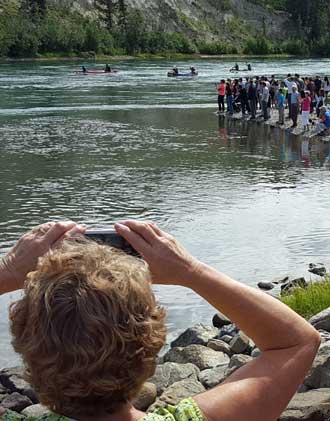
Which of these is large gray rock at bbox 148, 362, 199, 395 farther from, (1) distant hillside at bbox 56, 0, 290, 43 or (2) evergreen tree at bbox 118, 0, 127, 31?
(2) evergreen tree at bbox 118, 0, 127, 31

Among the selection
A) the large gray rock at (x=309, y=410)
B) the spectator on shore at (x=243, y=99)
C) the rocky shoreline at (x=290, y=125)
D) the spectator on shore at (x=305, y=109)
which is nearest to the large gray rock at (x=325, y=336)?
the large gray rock at (x=309, y=410)

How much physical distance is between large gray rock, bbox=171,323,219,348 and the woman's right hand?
7353 mm

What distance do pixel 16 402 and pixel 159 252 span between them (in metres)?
5.70

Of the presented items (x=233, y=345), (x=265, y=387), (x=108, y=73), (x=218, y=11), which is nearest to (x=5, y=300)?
(x=233, y=345)

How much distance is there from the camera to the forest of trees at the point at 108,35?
104375mm

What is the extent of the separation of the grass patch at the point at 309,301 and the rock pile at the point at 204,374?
0.77m

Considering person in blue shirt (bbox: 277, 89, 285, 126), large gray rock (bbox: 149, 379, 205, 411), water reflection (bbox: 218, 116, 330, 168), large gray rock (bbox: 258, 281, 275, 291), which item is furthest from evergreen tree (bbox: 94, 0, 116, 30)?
large gray rock (bbox: 149, 379, 205, 411)

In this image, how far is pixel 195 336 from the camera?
9.98 meters

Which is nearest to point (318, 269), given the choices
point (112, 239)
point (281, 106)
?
point (112, 239)

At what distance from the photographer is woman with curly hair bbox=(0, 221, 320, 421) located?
6.91 ft

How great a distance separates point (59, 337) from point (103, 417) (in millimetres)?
272

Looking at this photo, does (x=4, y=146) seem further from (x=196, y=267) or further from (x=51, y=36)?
(x=51, y=36)

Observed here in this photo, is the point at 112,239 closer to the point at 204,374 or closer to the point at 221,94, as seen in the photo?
the point at 204,374

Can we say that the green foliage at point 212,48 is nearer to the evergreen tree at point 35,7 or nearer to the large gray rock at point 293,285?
the evergreen tree at point 35,7
